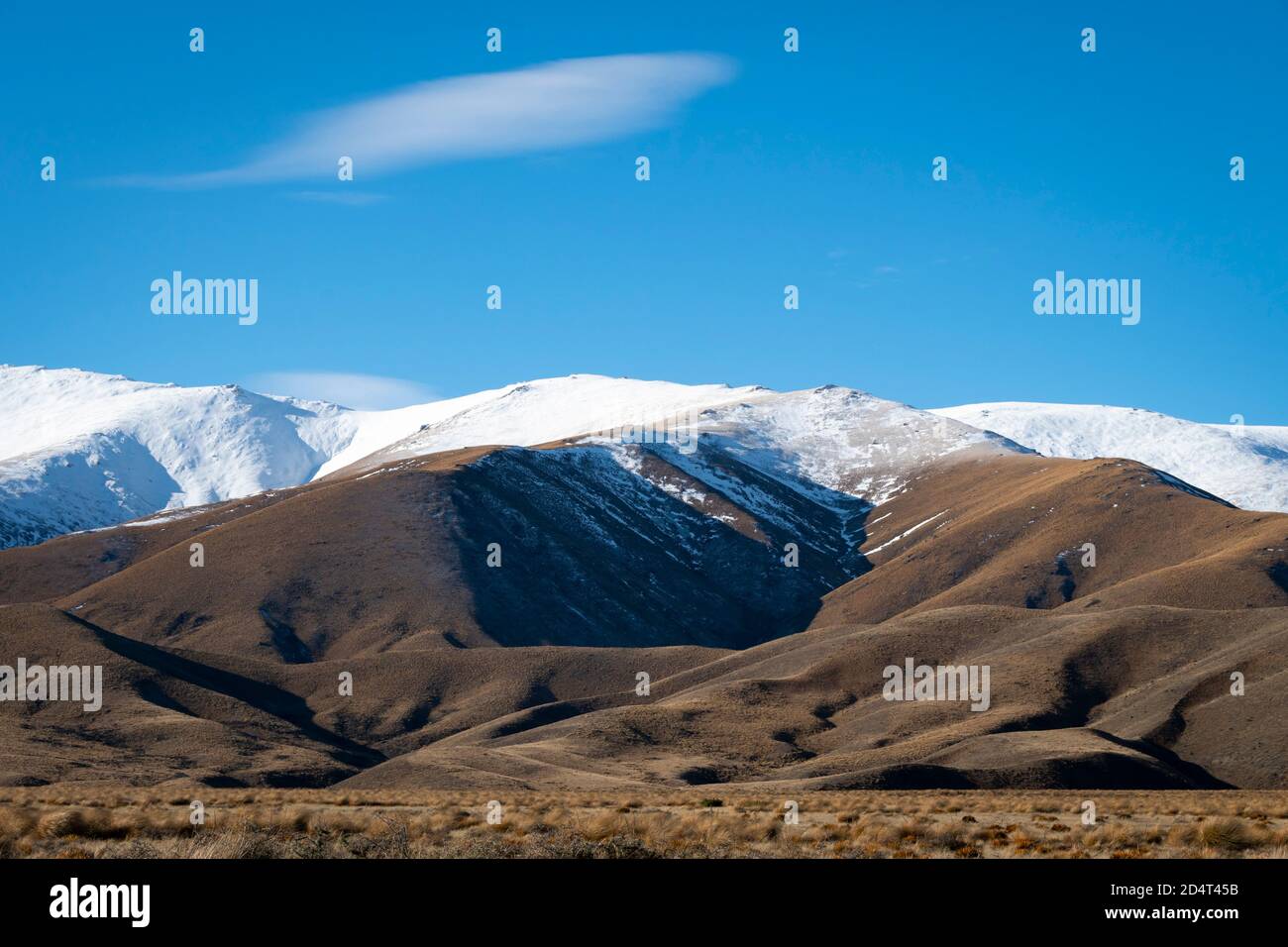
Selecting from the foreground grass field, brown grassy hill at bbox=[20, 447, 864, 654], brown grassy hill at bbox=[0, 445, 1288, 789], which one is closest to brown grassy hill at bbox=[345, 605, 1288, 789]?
brown grassy hill at bbox=[0, 445, 1288, 789]

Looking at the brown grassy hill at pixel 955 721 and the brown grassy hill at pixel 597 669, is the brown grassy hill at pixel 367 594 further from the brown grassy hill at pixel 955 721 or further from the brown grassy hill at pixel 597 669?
the brown grassy hill at pixel 955 721

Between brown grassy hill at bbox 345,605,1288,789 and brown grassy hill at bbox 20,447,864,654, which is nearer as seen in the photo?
brown grassy hill at bbox 345,605,1288,789

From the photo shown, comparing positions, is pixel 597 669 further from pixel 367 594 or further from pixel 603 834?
pixel 603 834

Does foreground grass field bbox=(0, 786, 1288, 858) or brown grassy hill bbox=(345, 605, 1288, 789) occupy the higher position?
foreground grass field bbox=(0, 786, 1288, 858)

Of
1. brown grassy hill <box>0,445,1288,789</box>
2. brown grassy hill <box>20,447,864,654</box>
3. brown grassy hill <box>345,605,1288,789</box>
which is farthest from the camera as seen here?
brown grassy hill <box>20,447,864,654</box>

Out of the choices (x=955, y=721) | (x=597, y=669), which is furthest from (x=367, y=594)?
(x=955, y=721)

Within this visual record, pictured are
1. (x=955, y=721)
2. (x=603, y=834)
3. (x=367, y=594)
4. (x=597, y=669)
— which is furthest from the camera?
(x=367, y=594)

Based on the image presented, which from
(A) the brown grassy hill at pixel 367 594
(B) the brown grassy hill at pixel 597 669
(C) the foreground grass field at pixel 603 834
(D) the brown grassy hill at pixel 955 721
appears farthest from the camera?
(A) the brown grassy hill at pixel 367 594

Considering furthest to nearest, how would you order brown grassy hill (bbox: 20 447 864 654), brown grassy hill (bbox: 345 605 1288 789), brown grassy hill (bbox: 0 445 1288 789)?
1. brown grassy hill (bbox: 20 447 864 654)
2. brown grassy hill (bbox: 0 445 1288 789)
3. brown grassy hill (bbox: 345 605 1288 789)

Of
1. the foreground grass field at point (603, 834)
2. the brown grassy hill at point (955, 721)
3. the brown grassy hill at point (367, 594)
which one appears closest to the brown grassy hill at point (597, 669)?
the brown grassy hill at point (955, 721)

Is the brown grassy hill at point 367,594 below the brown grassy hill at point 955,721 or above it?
above

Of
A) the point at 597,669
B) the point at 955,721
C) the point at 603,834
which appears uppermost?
the point at 603,834

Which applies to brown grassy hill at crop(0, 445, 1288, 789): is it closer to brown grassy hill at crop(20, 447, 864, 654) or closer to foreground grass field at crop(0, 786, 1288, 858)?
brown grassy hill at crop(20, 447, 864, 654)
